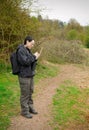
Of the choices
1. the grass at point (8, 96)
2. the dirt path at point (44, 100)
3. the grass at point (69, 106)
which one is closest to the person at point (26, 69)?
the dirt path at point (44, 100)

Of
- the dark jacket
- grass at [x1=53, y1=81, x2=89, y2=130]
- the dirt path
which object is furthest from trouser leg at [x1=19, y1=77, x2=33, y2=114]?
grass at [x1=53, y1=81, x2=89, y2=130]

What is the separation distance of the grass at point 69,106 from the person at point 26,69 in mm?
902

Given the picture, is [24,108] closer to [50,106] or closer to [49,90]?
[50,106]

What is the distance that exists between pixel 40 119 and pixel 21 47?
2.01 metres

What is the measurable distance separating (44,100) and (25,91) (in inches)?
95.1

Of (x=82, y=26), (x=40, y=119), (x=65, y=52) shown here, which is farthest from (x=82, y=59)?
(x=82, y=26)

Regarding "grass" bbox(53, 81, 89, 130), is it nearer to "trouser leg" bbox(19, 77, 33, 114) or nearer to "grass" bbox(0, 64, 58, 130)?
"trouser leg" bbox(19, 77, 33, 114)

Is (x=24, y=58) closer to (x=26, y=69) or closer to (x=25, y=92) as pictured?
(x=26, y=69)

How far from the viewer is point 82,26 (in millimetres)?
43625

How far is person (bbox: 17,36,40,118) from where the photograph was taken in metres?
7.80

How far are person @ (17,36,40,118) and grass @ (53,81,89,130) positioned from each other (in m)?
0.90

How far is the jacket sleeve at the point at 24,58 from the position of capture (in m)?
7.74

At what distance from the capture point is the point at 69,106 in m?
9.97

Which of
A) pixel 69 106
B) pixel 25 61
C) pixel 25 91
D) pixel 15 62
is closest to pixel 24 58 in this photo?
pixel 25 61
